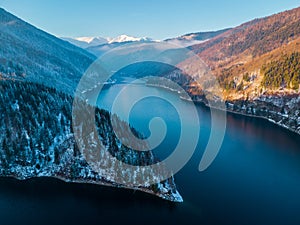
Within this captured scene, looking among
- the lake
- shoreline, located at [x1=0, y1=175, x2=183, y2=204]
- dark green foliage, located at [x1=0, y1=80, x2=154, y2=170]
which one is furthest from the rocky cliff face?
the lake

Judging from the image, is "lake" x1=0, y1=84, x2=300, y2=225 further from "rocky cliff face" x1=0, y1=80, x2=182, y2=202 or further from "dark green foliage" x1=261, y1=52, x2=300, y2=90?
"dark green foliage" x1=261, y1=52, x2=300, y2=90

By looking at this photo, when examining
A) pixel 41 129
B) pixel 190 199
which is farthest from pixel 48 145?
pixel 190 199

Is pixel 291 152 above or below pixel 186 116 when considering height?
below

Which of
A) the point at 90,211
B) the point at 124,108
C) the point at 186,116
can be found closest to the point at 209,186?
the point at 90,211

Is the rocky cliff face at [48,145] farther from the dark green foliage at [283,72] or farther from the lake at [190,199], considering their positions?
the dark green foliage at [283,72]

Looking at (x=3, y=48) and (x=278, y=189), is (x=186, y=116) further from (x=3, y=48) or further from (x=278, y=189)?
(x=3, y=48)

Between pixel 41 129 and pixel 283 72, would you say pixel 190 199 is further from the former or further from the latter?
pixel 283 72
